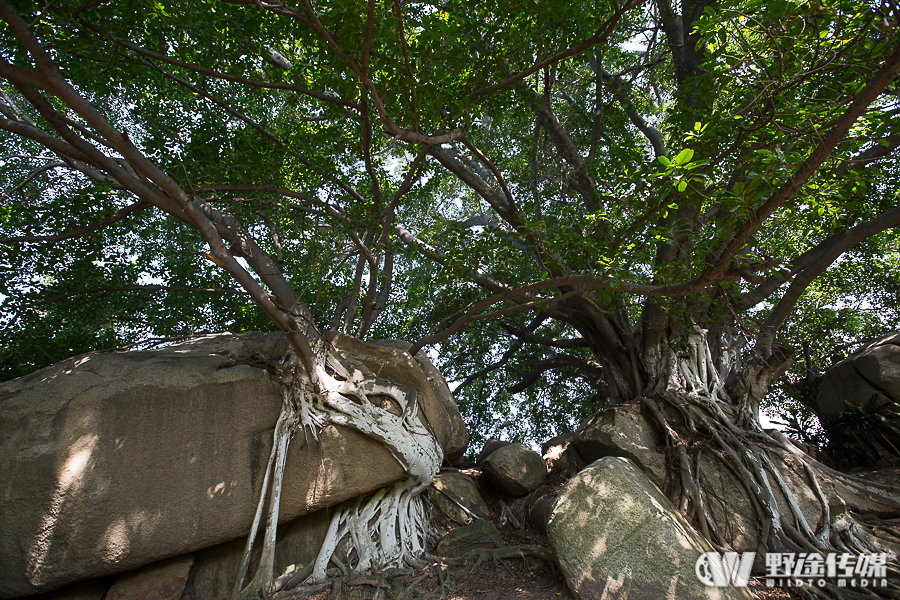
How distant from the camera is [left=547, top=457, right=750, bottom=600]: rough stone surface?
3.32 meters

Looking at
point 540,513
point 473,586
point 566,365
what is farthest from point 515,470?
point 566,365

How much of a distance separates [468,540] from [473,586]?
813mm

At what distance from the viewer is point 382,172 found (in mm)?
7586

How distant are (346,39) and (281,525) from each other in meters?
4.61

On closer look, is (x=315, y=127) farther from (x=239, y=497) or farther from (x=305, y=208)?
(x=239, y=497)

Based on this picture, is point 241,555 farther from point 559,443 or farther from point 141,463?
point 559,443

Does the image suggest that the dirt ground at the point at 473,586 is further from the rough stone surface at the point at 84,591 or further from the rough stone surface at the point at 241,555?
the rough stone surface at the point at 84,591

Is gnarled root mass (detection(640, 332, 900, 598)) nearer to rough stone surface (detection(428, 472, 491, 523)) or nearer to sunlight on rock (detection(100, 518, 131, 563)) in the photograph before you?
rough stone surface (detection(428, 472, 491, 523))

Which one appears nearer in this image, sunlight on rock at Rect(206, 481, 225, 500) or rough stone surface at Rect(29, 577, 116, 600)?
Answer: rough stone surface at Rect(29, 577, 116, 600)

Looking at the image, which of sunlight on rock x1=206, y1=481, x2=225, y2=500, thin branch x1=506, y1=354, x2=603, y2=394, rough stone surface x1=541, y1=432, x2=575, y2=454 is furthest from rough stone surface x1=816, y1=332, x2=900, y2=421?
sunlight on rock x1=206, y1=481, x2=225, y2=500

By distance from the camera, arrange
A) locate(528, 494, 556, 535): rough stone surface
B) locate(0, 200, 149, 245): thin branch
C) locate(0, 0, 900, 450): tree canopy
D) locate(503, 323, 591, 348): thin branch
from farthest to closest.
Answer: locate(503, 323, 591, 348): thin branch → locate(528, 494, 556, 535): rough stone surface → locate(0, 200, 149, 245): thin branch → locate(0, 0, 900, 450): tree canopy

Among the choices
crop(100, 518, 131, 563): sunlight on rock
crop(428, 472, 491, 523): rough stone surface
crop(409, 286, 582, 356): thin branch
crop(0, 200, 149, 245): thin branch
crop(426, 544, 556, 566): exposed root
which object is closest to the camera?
crop(100, 518, 131, 563): sunlight on rock

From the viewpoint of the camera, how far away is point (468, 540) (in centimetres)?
488

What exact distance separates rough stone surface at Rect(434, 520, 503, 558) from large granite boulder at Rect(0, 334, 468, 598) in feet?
2.74
